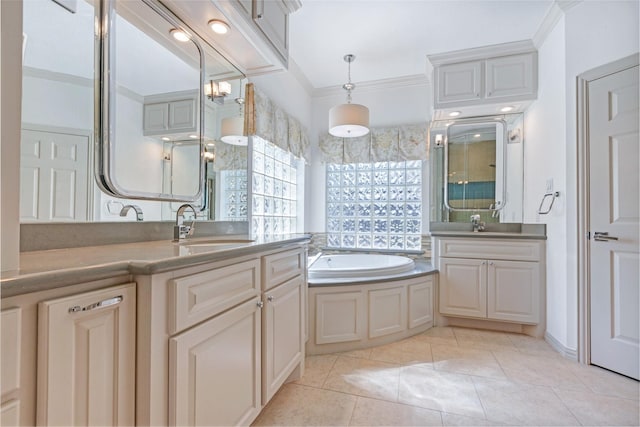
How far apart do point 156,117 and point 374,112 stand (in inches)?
107

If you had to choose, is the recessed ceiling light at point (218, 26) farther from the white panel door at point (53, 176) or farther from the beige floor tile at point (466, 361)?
the beige floor tile at point (466, 361)

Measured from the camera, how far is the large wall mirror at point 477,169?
3.13 meters

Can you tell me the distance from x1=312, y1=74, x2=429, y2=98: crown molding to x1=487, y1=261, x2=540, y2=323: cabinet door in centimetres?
218

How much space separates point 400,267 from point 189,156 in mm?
1950

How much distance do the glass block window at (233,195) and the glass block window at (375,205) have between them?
5.45 ft

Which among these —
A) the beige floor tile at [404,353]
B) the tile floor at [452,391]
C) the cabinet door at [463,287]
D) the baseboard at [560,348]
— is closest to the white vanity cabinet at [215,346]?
the tile floor at [452,391]

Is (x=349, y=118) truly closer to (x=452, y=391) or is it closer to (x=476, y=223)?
(x=476, y=223)

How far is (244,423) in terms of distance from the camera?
1.25m

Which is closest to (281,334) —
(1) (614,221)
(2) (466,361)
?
(2) (466,361)

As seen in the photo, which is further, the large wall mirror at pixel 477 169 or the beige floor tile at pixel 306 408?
the large wall mirror at pixel 477 169

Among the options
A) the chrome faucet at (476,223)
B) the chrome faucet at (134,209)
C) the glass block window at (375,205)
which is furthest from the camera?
the glass block window at (375,205)

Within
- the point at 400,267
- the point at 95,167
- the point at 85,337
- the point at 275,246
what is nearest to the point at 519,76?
the point at 400,267

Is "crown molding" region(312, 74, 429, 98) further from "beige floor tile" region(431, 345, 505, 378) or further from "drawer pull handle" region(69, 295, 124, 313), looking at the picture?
"drawer pull handle" region(69, 295, 124, 313)

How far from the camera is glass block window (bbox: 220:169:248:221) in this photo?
214cm
